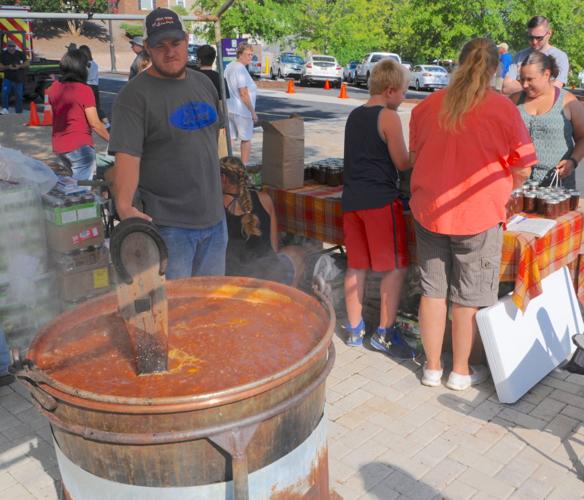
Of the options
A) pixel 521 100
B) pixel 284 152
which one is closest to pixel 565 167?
pixel 521 100

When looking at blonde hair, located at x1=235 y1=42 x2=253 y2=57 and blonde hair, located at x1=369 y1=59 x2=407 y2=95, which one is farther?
blonde hair, located at x1=235 y1=42 x2=253 y2=57

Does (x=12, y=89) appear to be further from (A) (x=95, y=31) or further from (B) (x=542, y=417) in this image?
(A) (x=95, y=31)

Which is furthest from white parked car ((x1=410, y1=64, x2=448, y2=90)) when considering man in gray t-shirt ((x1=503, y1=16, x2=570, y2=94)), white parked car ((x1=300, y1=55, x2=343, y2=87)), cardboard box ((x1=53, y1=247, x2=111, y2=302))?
cardboard box ((x1=53, y1=247, x2=111, y2=302))

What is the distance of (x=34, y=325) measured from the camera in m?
4.38

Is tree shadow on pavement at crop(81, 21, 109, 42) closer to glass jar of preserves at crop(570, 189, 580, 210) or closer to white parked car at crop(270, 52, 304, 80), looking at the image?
white parked car at crop(270, 52, 304, 80)

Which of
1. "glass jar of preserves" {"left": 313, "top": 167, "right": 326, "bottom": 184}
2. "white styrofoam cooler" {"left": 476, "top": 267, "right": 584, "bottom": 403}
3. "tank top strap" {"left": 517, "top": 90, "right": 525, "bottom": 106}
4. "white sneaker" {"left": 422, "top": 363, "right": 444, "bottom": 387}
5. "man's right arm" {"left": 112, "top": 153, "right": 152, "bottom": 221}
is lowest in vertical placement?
"white sneaker" {"left": 422, "top": 363, "right": 444, "bottom": 387}

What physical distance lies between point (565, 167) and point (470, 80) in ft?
4.34

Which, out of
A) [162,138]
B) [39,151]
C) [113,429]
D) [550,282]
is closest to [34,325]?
[162,138]

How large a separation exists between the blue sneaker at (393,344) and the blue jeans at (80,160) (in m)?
3.27

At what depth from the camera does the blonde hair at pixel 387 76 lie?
379 centimetres

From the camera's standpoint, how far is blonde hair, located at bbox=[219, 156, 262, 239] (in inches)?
156

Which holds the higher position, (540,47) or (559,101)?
(540,47)

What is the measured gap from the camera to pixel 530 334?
3869 millimetres

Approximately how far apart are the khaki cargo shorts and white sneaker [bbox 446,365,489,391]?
1.55ft
